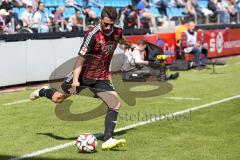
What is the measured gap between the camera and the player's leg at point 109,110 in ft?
26.1

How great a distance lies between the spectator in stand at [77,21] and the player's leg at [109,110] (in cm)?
1063

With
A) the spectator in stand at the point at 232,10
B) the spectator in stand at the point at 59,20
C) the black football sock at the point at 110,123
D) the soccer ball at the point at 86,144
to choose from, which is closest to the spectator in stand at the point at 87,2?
the spectator in stand at the point at 59,20

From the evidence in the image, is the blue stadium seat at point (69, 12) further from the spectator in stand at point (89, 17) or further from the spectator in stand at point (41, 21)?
the spectator in stand at point (41, 21)

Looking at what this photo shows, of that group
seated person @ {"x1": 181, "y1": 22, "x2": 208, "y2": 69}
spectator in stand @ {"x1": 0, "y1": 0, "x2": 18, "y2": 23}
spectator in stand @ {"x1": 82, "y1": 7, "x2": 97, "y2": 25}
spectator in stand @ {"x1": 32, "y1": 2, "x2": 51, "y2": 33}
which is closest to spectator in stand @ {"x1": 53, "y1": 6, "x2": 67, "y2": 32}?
spectator in stand @ {"x1": 32, "y1": 2, "x2": 51, "y2": 33}

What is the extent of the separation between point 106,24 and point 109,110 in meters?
1.28

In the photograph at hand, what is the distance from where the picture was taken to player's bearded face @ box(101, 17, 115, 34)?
7973 mm

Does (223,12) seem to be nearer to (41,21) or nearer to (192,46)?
(192,46)

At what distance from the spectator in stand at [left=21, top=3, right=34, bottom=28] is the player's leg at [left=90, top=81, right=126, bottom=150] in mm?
9242

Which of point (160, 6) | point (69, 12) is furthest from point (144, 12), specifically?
point (69, 12)

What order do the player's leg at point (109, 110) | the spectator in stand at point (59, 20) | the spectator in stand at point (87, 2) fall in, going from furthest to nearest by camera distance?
1. the spectator in stand at point (87, 2)
2. the spectator in stand at point (59, 20)
3. the player's leg at point (109, 110)

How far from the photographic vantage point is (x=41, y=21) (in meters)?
17.6

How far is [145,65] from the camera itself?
16703 mm

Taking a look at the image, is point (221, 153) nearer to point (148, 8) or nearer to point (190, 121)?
point (190, 121)

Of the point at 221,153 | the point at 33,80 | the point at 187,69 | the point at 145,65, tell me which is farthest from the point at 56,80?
the point at 221,153
